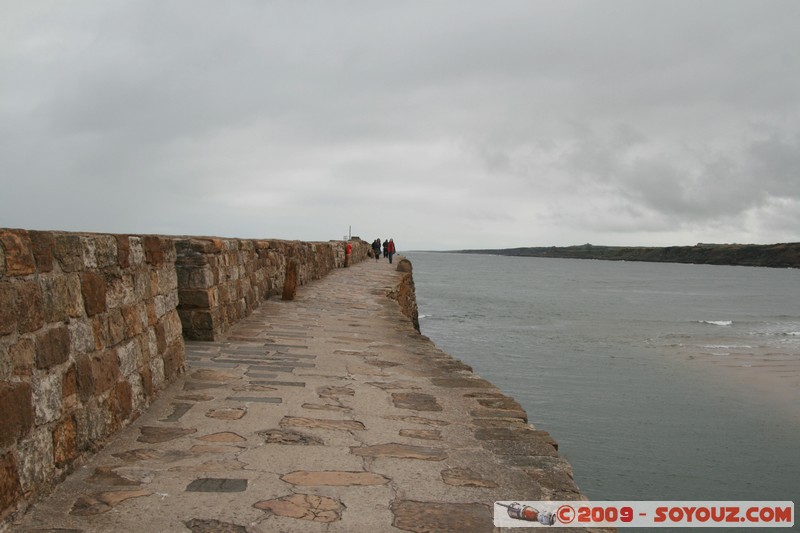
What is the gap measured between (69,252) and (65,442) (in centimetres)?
Result: 100

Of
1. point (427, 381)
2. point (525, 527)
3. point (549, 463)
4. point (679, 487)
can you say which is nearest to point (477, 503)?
point (525, 527)

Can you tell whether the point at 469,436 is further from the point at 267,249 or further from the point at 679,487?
the point at 267,249

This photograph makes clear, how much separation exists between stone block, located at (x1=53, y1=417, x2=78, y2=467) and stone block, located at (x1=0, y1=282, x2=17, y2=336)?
652mm

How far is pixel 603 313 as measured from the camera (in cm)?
3747

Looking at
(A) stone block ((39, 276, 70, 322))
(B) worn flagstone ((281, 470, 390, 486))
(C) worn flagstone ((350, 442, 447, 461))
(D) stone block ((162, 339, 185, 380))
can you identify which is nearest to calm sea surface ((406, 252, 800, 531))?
(C) worn flagstone ((350, 442, 447, 461))

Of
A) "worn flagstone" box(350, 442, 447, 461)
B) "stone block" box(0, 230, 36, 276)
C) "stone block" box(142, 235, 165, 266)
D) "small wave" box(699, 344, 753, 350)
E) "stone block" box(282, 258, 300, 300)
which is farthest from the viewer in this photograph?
"small wave" box(699, 344, 753, 350)

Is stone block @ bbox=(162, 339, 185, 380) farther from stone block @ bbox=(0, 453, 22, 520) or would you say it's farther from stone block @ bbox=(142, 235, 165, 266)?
stone block @ bbox=(0, 453, 22, 520)

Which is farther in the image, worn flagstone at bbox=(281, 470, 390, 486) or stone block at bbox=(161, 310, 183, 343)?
stone block at bbox=(161, 310, 183, 343)

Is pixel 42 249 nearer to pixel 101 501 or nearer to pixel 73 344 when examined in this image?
pixel 73 344

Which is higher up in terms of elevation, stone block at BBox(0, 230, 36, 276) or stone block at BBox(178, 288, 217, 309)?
stone block at BBox(0, 230, 36, 276)

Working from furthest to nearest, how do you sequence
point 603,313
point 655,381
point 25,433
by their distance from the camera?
point 603,313 → point 655,381 → point 25,433

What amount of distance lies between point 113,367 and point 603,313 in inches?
1432

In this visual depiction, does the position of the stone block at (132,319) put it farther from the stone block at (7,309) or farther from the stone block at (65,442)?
the stone block at (7,309)

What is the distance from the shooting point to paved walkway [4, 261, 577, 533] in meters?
2.90
